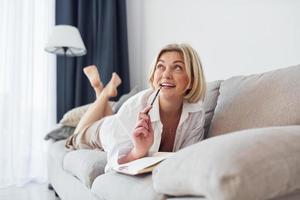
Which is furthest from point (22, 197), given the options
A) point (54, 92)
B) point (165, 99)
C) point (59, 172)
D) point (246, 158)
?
point (246, 158)

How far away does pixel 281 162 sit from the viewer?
62 centimetres

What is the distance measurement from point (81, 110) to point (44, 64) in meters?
0.87

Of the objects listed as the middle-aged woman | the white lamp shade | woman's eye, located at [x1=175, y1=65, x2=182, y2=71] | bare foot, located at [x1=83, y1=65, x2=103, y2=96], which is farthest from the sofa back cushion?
the white lamp shade

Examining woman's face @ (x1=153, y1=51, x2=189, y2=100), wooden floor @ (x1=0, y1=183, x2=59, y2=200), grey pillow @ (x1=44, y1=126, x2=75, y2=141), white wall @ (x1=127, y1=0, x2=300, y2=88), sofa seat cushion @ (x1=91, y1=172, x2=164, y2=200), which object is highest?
white wall @ (x1=127, y1=0, x2=300, y2=88)

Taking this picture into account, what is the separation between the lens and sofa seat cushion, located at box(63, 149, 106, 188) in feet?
4.17

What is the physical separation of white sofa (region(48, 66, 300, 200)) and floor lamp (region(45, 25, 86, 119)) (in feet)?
5.26

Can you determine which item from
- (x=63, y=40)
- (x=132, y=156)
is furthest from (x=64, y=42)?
(x=132, y=156)

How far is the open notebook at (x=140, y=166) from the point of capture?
0.91 meters

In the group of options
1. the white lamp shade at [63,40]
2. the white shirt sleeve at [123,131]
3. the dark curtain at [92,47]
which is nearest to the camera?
the white shirt sleeve at [123,131]

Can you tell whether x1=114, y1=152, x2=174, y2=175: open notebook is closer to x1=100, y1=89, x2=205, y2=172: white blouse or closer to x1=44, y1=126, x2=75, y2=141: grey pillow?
x1=100, y1=89, x2=205, y2=172: white blouse

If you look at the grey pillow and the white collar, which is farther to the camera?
the grey pillow

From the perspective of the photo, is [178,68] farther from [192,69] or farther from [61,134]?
[61,134]

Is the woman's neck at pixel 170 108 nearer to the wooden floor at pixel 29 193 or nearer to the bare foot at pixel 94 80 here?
the bare foot at pixel 94 80

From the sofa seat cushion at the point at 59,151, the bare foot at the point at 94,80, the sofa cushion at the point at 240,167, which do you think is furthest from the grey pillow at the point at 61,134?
the sofa cushion at the point at 240,167
